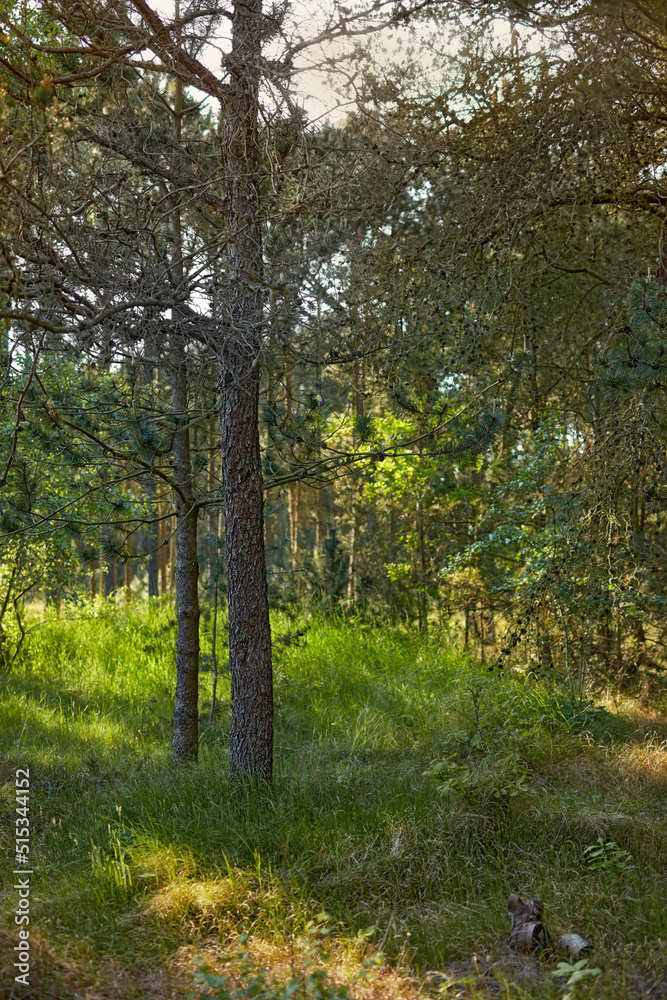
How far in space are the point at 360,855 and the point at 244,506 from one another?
89.2 inches

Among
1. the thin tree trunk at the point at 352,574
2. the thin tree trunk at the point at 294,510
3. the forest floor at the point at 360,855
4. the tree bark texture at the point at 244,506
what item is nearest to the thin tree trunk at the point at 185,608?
the forest floor at the point at 360,855

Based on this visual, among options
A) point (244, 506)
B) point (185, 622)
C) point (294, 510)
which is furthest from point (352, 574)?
point (294, 510)

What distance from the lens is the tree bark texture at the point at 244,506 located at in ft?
16.1

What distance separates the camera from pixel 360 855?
13.9 ft

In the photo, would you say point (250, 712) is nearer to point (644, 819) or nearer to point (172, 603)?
point (644, 819)

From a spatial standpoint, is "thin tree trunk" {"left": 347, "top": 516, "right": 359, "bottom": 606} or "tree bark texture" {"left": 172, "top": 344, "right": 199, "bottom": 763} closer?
"tree bark texture" {"left": 172, "top": 344, "right": 199, "bottom": 763}

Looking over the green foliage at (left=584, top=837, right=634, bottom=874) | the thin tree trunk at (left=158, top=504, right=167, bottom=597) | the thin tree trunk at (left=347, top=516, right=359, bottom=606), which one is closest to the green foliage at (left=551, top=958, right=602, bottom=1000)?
the green foliage at (left=584, top=837, right=634, bottom=874)

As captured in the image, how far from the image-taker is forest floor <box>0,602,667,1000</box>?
3.33 m

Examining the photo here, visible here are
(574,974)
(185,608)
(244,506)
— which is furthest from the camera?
(185,608)

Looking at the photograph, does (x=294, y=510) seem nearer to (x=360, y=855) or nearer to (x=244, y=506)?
(x=244, y=506)

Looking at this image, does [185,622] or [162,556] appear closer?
[185,622]

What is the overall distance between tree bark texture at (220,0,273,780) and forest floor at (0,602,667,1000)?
1.33 feet

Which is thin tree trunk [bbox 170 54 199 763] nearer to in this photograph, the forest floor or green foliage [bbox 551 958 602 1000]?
the forest floor

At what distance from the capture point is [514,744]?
576 cm
